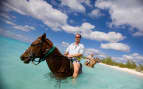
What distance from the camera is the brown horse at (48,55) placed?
7.44 ft

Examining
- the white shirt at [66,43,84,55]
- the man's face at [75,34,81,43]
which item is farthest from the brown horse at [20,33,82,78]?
the man's face at [75,34,81,43]

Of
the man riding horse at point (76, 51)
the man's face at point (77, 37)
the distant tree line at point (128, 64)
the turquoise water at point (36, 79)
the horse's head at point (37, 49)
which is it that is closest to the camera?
the horse's head at point (37, 49)

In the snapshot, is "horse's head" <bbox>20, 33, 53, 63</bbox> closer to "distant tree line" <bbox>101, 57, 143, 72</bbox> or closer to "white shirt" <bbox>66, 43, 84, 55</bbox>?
"white shirt" <bbox>66, 43, 84, 55</bbox>

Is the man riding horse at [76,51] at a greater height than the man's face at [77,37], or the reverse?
the man's face at [77,37]

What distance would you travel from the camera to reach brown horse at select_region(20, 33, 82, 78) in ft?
7.44

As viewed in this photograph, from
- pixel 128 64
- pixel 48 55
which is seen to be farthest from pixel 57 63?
pixel 128 64

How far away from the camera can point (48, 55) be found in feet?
8.20

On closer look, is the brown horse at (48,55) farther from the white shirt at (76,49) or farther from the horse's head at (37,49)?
the white shirt at (76,49)

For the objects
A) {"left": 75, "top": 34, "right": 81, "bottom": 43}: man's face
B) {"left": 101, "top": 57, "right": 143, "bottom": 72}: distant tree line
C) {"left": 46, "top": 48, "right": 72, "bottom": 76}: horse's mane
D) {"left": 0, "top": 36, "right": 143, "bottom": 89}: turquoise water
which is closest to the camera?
{"left": 46, "top": 48, "right": 72, "bottom": 76}: horse's mane

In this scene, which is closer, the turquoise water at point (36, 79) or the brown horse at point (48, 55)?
the brown horse at point (48, 55)

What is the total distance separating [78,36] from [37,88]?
7.14 ft

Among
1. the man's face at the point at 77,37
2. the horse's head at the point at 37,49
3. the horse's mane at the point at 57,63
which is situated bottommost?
the horse's mane at the point at 57,63

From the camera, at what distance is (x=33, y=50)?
227cm

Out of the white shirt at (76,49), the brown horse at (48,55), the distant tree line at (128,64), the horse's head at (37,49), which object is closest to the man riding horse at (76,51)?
the white shirt at (76,49)
